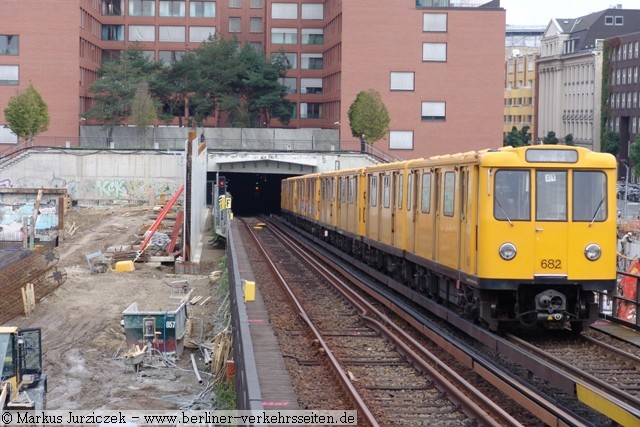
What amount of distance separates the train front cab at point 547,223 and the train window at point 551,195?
0.6 inches

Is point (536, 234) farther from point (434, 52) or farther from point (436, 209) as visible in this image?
point (434, 52)

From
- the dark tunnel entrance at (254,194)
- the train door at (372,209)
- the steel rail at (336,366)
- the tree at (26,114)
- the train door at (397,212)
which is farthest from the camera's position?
the dark tunnel entrance at (254,194)

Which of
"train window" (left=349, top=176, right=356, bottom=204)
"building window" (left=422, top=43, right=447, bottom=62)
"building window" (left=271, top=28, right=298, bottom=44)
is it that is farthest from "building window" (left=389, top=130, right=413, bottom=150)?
"train window" (left=349, top=176, right=356, bottom=204)

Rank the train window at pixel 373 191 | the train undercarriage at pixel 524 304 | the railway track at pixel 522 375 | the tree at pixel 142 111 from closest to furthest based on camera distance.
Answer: the railway track at pixel 522 375 → the train undercarriage at pixel 524 304 → the train window at pixel 373 191 → the tree at pixel 142 111

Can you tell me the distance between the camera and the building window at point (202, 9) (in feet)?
307

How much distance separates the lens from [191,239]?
33438 mm

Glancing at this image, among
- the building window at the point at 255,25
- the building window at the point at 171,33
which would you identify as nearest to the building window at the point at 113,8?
the building window at the point at 171,33

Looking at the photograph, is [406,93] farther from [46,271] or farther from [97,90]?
[46,271]

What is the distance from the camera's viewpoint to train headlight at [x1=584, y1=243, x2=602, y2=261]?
15617 mm

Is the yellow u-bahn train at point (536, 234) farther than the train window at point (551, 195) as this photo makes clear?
No

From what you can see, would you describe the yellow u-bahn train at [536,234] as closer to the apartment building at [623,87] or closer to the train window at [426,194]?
the train window at [426,194]

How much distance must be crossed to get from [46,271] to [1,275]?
3.12m

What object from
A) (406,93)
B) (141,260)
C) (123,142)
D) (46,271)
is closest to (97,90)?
(123,142)

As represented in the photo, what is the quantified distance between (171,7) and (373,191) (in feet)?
229
